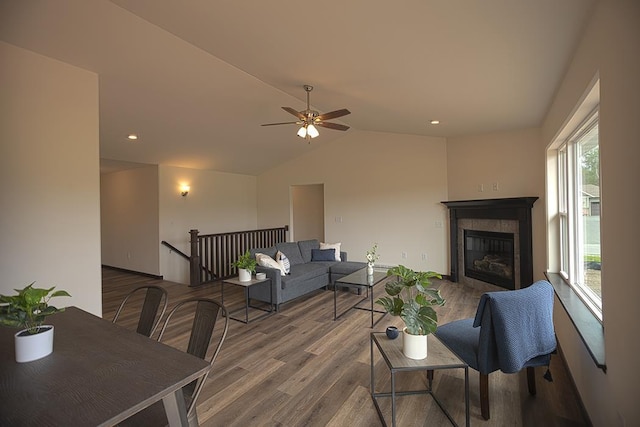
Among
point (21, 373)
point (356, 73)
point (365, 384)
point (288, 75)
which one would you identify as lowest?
point (365, 384)

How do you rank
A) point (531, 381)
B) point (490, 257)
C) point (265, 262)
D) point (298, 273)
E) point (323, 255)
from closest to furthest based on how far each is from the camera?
point (531, 381) < point (265, 262) < point (298, 273) < point (490, 257) < point (323, 255)

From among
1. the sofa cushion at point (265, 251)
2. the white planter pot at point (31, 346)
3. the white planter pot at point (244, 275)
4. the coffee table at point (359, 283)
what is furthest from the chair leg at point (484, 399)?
the sofa cushion at point (265, 251)

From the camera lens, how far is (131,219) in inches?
265

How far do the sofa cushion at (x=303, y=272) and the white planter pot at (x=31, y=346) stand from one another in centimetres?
303

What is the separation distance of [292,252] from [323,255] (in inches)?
24.3

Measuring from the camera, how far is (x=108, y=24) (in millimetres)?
2633

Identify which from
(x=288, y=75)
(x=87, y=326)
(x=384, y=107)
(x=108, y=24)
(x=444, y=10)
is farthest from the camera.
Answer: (x=384, y=107)

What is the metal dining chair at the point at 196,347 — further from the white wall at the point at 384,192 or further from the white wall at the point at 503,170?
the white wall at the point at 384,192

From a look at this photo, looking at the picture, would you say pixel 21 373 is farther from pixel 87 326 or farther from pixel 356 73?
pixel 356 73

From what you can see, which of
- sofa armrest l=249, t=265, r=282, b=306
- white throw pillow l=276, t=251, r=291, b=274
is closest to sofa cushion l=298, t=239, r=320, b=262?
white throw pillow l=276, t=251, r=291, b=274

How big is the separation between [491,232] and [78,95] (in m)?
6.00

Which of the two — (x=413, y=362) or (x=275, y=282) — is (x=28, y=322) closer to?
(x=413, y=362)

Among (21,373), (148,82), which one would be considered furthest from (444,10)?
(148,82)

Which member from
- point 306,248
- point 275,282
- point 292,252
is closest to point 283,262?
point 275,282
